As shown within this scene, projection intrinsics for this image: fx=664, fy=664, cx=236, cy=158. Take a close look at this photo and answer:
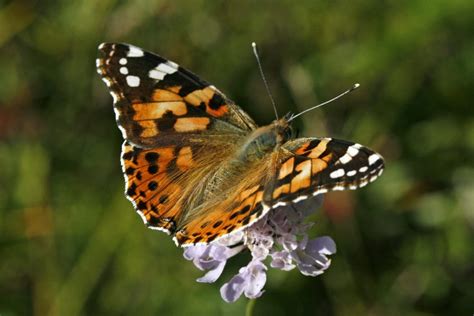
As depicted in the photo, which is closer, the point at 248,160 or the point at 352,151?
the point at 352,151

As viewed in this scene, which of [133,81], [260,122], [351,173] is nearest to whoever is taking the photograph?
[351,173]

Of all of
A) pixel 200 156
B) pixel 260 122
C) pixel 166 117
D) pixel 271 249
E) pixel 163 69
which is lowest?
pixel 260 122

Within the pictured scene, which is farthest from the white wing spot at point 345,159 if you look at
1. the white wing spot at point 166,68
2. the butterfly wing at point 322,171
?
the white wing spot at point 166,68

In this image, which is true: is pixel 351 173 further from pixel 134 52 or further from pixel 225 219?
pixel 134 52

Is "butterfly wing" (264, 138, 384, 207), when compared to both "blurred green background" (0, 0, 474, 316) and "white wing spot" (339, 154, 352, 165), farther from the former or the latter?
"blurred green background" (0, 0, 474, 316)

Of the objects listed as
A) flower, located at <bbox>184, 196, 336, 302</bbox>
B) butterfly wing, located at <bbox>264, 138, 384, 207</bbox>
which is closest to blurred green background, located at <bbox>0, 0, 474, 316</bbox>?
flower, located at <bbox>184, 196, 336, 302</bbox>

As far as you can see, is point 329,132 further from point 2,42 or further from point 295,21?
point 2,42

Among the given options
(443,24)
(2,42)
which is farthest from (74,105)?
(443,24)

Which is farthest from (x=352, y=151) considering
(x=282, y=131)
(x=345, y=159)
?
(x=282, y=131)
